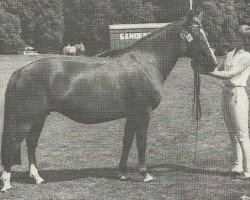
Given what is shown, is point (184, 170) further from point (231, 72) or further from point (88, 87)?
point (88, 87)

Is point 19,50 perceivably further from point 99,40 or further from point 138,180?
point 138,180

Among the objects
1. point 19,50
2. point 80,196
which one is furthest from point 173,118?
point 19,50

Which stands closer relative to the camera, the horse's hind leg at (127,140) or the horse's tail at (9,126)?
the horse's tail at (9,126)

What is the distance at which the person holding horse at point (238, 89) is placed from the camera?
8727mm

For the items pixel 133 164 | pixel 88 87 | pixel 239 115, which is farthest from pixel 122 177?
pixel 239 115

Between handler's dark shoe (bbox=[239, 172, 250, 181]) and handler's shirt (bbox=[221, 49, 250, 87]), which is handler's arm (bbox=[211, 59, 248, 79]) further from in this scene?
handler's dark shoe (bbox=[239, 172, 250, 181])

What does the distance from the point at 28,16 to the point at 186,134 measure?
55.5 meters

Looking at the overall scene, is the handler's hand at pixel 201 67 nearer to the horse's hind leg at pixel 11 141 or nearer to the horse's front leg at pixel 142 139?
the horse's front leg at pixel 142 139

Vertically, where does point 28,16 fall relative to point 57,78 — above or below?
below

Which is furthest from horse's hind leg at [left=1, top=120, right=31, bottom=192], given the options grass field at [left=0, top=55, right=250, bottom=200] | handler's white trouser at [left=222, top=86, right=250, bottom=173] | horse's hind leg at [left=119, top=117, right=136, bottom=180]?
handler's white trouser at [left=222, top=86, right=250, bottom=173]

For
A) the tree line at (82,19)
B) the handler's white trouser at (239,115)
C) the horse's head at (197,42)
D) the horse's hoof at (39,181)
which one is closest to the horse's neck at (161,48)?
Result: the horse's head at (197,42)

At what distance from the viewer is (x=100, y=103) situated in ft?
27.4

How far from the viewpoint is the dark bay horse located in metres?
8.10

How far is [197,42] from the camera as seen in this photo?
8.61 meters
